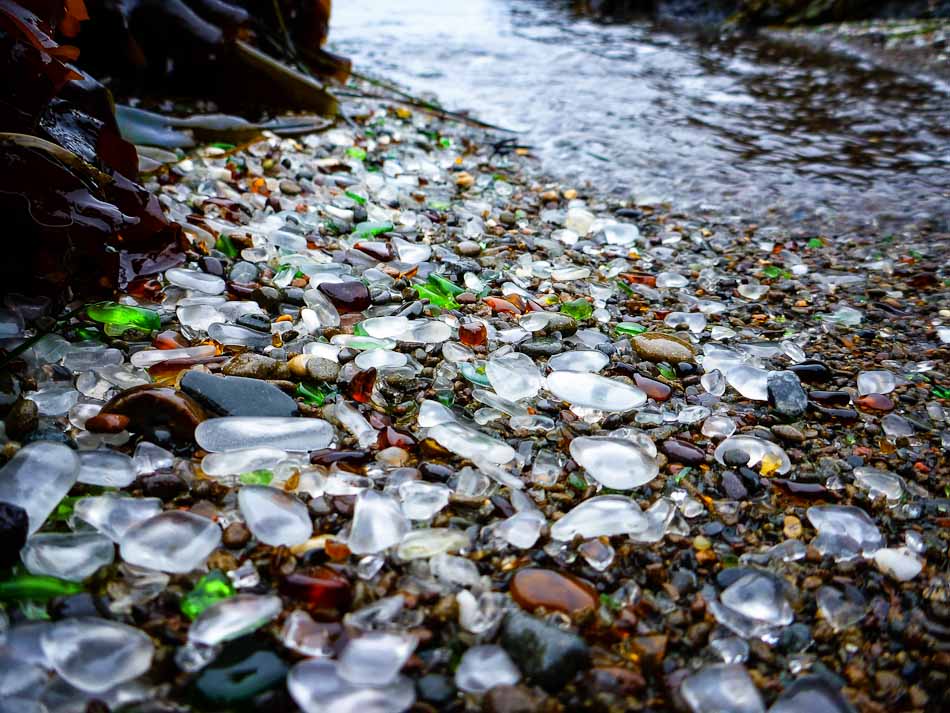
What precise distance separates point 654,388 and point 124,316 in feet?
3.99

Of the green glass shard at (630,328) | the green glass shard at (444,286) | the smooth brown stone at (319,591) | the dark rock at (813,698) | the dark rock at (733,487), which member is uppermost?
the green glass shard at (444,286)

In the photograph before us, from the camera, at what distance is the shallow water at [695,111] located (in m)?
3.10

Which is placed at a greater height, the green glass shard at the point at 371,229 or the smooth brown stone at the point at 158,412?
the green glass shard at the point at 371,229

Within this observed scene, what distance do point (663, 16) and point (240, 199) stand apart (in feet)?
36.0

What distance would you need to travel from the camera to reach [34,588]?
0.86 metres

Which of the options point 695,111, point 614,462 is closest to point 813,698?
point 614,462

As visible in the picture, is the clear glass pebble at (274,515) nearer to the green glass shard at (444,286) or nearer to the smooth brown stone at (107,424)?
the smooth brown stone at (107,424)

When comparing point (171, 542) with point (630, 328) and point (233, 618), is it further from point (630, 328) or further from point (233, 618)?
point (630, 328)

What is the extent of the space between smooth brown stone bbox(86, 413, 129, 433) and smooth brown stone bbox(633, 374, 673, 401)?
1.05 m

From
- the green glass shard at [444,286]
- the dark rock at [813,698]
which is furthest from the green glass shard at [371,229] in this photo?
the dark rock at [813,698]

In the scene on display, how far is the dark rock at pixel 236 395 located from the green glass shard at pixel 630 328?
34.5 inches

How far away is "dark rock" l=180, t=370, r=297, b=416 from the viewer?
121 cm

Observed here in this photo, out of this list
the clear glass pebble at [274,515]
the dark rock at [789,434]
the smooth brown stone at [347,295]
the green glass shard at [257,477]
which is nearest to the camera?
the clear glass pebble at [274,515]

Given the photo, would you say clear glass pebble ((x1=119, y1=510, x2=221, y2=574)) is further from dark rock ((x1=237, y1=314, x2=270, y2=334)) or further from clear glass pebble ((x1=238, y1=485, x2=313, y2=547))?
dark rock ((x1=237, y1=314, x2=270, y2=334))
